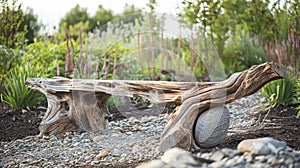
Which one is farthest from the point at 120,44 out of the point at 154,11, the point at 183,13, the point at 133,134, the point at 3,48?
the point at 133,134

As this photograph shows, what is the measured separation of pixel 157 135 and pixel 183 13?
393cm

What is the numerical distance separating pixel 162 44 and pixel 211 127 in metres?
3.33

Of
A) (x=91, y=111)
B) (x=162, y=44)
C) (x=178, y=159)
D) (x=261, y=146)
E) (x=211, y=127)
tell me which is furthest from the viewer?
(x=162, y=44)

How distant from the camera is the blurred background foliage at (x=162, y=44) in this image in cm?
563

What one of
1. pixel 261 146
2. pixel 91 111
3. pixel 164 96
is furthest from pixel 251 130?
pixel 261 146

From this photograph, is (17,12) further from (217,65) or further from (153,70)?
(217,65)

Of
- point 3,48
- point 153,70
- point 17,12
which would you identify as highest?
point 17,12

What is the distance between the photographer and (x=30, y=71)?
5.36 metres

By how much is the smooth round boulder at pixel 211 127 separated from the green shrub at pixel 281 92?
1748mm

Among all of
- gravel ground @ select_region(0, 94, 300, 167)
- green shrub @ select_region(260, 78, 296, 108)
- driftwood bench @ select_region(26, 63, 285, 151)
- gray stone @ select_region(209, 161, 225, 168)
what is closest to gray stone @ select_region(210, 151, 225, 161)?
gray stone @ select_region(209, 161, 225, 168)

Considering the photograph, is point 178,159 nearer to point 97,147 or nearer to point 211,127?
point 211,127

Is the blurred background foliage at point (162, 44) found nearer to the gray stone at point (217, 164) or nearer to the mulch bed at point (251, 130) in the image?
the mulch bed at point (251, 130)

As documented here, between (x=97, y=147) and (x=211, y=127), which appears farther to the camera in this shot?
(x=97, y=147)

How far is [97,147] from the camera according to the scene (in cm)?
378
